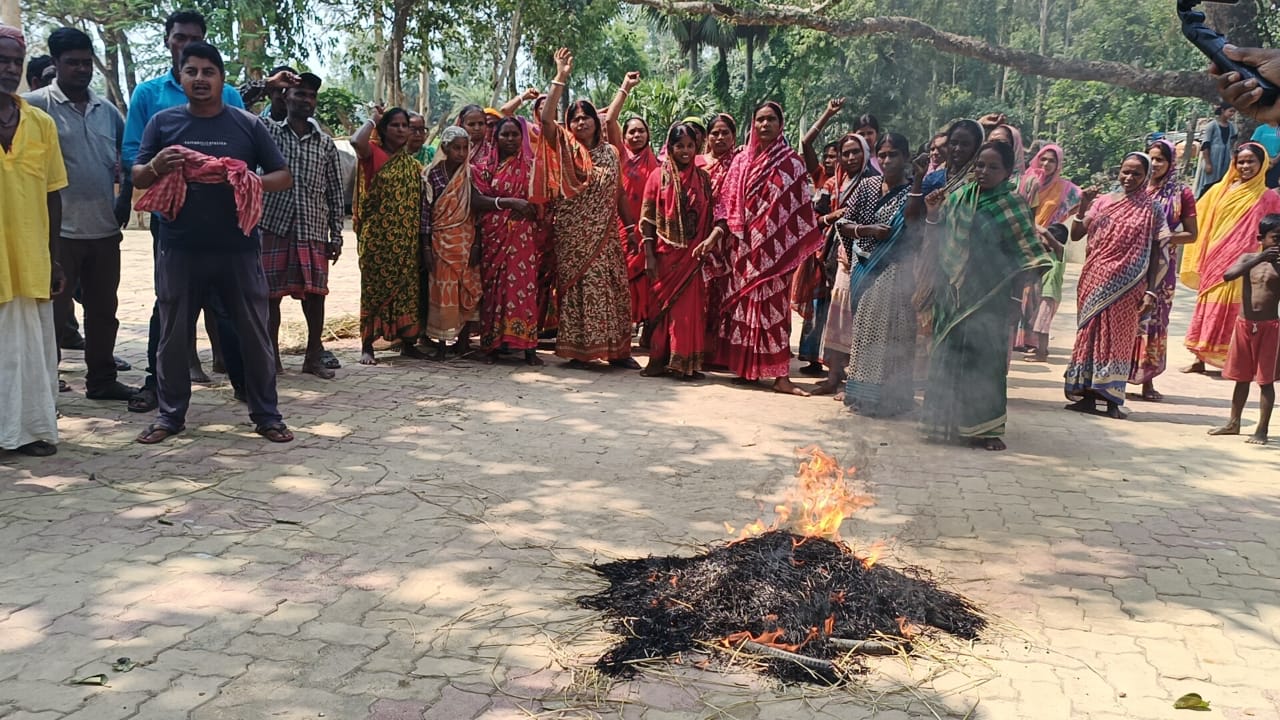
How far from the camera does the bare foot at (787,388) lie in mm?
7551

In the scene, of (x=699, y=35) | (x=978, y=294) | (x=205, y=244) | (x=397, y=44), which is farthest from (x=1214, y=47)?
(x=699, y=35)

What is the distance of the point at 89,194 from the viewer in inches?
239

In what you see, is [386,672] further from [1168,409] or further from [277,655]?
[1168,409]

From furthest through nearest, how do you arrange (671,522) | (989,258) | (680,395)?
(680,395)
(989,258)
(671,522)

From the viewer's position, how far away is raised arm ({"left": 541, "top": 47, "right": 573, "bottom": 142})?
285 inches

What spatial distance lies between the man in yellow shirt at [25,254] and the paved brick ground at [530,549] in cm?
27

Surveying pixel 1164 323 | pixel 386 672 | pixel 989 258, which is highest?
pixel 989 258

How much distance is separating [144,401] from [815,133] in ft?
17.1

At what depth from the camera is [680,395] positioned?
24.1 feet

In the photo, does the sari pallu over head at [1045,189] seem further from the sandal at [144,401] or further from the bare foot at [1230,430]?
the sandal at [144,401]

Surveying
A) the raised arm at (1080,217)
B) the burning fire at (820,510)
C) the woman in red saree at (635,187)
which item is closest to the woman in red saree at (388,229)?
the woman in red saree at (635,187)

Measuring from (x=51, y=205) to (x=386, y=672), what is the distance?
3.73 metres

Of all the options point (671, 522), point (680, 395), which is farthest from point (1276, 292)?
point (671, 522)

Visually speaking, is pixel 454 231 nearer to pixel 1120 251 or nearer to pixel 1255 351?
pixel 1120 251
